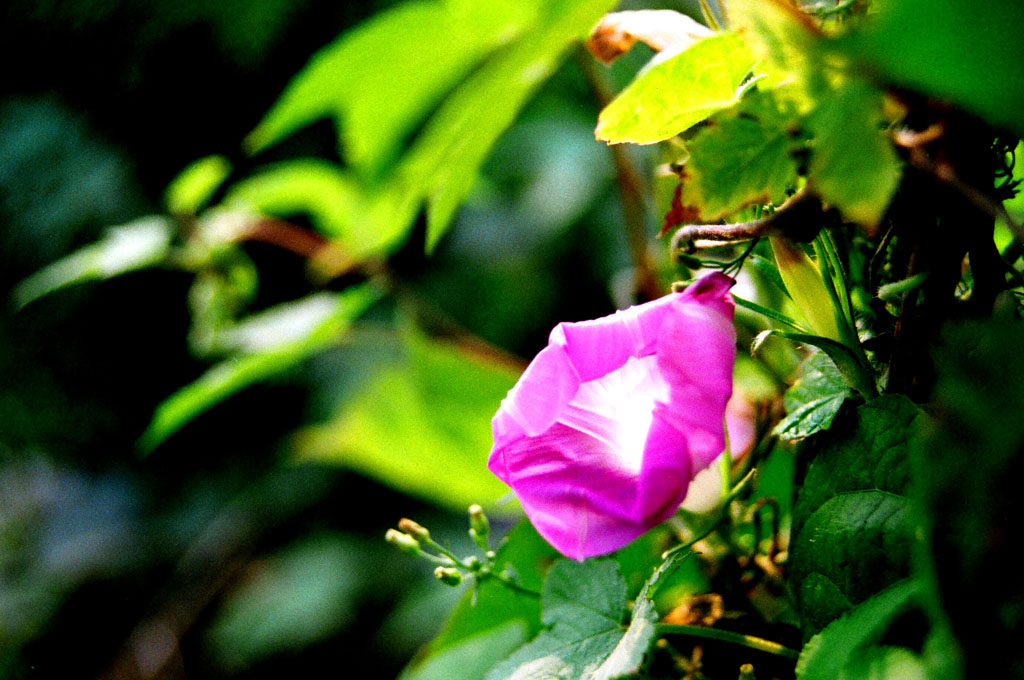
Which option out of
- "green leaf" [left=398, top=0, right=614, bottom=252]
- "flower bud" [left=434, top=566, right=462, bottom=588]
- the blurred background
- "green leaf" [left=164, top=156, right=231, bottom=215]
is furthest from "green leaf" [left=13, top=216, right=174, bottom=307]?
the blurred background

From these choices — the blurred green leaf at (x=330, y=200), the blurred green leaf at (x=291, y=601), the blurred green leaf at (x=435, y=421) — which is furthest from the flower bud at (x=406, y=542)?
the blurred green leaf at (x=291, y=601)

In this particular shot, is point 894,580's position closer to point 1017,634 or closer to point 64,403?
point 1017,634

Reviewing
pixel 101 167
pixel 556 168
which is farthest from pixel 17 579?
pixel 556 168

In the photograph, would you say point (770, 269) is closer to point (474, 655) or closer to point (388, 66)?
point (474, 655)

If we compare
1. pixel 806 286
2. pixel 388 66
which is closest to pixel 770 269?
pixel 806 286

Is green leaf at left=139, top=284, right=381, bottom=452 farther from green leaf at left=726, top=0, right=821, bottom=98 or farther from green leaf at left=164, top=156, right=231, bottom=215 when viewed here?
green leaf at left=726, top=0, right=821, bottom=98

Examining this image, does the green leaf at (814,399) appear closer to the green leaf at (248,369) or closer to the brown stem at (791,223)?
the brown stem at (791,223)
